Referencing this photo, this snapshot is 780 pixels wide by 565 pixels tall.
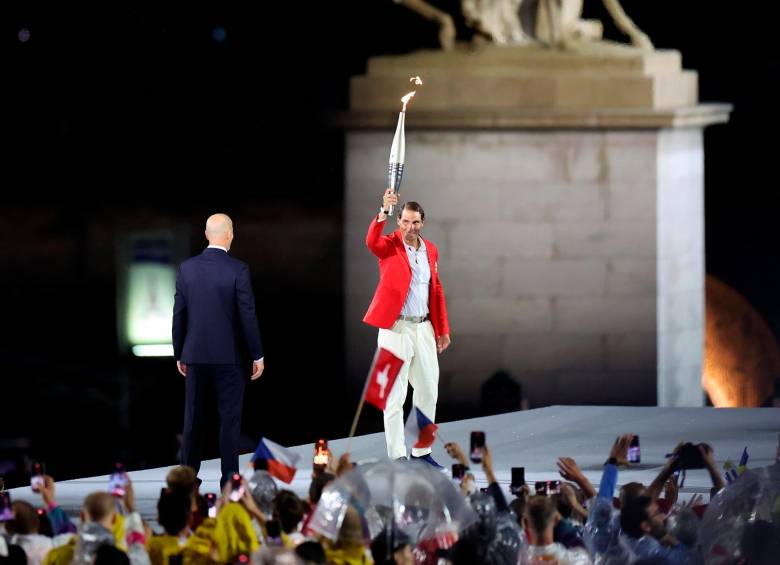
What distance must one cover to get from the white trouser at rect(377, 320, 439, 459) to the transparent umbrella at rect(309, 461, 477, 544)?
146 inches

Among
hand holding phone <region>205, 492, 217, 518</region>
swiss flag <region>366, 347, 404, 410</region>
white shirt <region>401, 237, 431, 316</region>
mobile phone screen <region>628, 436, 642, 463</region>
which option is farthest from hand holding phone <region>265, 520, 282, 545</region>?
white shirt <region>401, 237, 431, 316</region>

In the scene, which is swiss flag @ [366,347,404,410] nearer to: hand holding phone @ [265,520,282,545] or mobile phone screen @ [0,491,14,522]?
mobile phone screen @ [0,491,14,522]

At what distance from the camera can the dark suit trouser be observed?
14.4 m

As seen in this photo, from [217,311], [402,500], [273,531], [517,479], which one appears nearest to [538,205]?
[217,311]

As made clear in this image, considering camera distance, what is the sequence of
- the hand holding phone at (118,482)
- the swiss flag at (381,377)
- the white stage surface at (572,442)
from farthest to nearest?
the white stage surface at (572,442) < the swiss flag at (381,377) < the hand holding phone at (118,482)

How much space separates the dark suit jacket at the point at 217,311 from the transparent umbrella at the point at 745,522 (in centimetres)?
362

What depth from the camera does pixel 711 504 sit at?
11.8 meters

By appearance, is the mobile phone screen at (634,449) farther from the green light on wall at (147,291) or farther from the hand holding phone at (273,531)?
the green light on wall at (147,291)

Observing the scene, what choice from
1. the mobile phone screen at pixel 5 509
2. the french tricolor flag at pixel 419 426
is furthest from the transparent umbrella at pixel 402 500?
the french tricolor flag at pixel 419 426

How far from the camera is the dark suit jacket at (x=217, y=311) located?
14391 millimetres

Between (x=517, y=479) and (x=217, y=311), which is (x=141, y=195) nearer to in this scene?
(x=217, y=311)

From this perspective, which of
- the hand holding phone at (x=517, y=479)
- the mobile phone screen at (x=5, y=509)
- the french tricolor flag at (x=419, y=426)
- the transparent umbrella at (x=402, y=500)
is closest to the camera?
the transparent umbrella at (x=402, y=500)

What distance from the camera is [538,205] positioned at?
2170cm

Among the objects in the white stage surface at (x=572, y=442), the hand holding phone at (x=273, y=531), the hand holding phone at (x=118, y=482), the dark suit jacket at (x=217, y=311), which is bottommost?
the white stage surface at (x=572, y=442)
